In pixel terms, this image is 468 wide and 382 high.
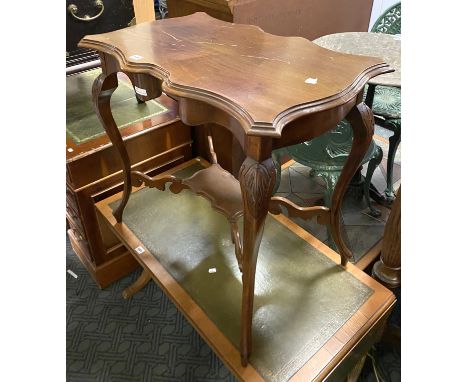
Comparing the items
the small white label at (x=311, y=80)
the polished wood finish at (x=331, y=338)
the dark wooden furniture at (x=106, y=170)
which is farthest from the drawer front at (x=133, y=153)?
the small white label at (x=311, y=80)

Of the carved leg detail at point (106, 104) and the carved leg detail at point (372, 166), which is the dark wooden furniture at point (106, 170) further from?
the carved leg detail at point (372, 166)

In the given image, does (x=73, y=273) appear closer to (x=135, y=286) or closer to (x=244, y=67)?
(x=135, y=286)

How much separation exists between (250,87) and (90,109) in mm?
930

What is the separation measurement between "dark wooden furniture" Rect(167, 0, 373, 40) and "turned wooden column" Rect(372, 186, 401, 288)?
891mm

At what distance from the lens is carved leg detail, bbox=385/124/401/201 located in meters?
1.55

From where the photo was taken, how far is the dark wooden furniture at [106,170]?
4.03ft

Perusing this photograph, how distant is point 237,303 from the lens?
101 centimetres

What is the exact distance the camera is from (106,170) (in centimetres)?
129

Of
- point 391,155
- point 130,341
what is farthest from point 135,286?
point 391,155

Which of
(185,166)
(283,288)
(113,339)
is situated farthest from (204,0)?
(113,339)

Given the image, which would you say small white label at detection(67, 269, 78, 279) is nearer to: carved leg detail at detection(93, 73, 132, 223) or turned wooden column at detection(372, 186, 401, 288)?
carved leg detail at detection(93, 73, 132, 223)

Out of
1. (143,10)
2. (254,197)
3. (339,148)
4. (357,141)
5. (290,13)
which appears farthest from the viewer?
(143,10)

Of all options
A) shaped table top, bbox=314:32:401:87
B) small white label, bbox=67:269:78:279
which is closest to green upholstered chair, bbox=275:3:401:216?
shaped table top, bbox=314:32:401:87

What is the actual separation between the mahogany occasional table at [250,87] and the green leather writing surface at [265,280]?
0.09 metres
